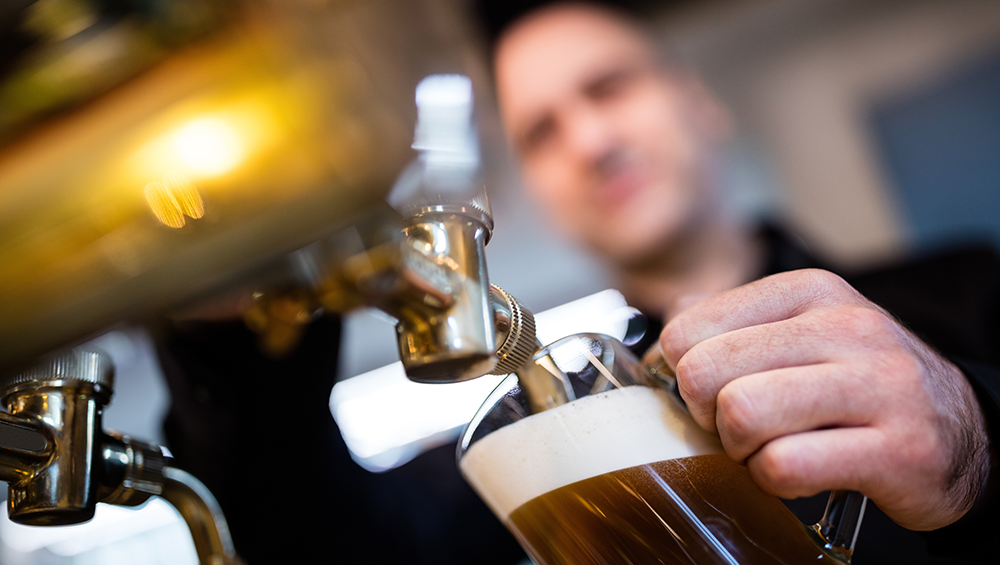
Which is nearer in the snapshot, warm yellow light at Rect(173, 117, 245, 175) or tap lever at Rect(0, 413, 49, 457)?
tap lever at Rect(0, 413, 49, 457)

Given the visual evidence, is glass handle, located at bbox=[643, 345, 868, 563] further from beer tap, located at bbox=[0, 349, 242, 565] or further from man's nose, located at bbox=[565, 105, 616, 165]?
man's nose, located at bbox=[565, 105, 616, 165]

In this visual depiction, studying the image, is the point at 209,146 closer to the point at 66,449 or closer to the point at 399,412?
the point at 399,412

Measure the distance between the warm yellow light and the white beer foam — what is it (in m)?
1.73

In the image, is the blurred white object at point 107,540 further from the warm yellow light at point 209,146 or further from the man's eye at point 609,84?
the man's eye at point 609,84

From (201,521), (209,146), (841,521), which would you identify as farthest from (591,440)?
(209,146)

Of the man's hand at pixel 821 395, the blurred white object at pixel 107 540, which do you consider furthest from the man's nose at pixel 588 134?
the blurred white object at pixel 107 540

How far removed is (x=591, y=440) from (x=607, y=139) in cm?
90

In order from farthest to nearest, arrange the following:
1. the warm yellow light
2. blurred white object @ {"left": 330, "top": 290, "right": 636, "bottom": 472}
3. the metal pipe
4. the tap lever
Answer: blurred white object @ {"left": 330, "top": 290, "right": 636, "bottom": 472} < the warm yellow light < the metal pipe < the tap lever

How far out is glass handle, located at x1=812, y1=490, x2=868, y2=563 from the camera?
0.35 m

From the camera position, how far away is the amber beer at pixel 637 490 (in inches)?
13.3

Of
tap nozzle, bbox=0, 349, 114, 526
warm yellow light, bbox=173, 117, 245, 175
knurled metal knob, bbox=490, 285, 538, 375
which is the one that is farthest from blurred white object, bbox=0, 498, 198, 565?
knurled metal knob, bbox=490, 285, 538, 375

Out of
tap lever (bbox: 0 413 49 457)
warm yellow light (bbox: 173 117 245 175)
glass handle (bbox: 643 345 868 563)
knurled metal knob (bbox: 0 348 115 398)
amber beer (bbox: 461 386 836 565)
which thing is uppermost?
warm yellow light (bbox: 173 117 245 175)

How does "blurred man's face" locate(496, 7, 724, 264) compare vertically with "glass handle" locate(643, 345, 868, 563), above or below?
above

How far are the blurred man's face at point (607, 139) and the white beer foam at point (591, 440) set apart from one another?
85cm
